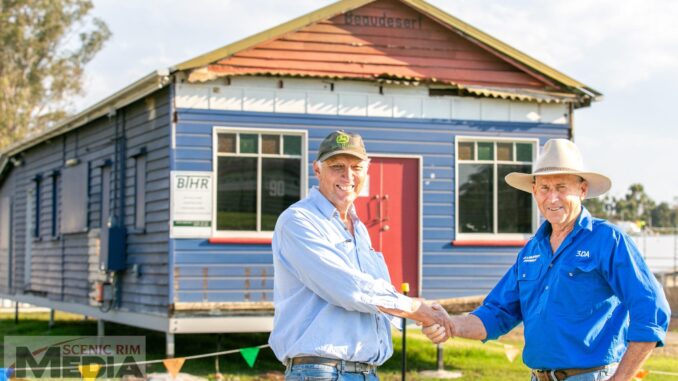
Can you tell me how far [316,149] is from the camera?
12922 mm

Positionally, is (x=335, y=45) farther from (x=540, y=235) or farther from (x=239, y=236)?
(x=540, y=235)

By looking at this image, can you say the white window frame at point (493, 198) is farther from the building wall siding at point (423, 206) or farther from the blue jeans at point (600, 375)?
the blue jeans at point (600, 375)

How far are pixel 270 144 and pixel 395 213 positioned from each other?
6.23ft

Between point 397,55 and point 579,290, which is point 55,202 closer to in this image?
point 397,55

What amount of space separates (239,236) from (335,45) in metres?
2.83

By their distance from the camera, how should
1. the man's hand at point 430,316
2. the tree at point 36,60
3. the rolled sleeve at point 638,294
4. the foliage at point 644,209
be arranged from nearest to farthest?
1. the rolled sleeve at point 638,294
2. the man's hand at point 430,316
3. the tree at point 36,60
4. the foliage at point 644,209

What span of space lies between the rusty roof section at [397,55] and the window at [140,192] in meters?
2.08

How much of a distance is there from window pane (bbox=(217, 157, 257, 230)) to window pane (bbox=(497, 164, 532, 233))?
340 centimetres

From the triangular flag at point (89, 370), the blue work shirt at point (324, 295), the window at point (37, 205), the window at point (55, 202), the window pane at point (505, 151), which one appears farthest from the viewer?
the window at point (37, 205)

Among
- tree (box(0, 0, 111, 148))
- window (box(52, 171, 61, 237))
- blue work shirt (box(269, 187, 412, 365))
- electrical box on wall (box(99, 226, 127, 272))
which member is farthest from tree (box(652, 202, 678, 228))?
blue work shirt (box(269, 187, 412, 365))

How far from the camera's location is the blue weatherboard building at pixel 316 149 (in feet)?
41.0

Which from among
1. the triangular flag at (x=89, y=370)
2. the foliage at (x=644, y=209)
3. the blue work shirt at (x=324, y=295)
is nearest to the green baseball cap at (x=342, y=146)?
the blue work shirt at (x=324, y=295)

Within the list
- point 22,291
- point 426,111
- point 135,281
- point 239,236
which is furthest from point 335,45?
point 22,291

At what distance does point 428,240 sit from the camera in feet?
→ 43.7
